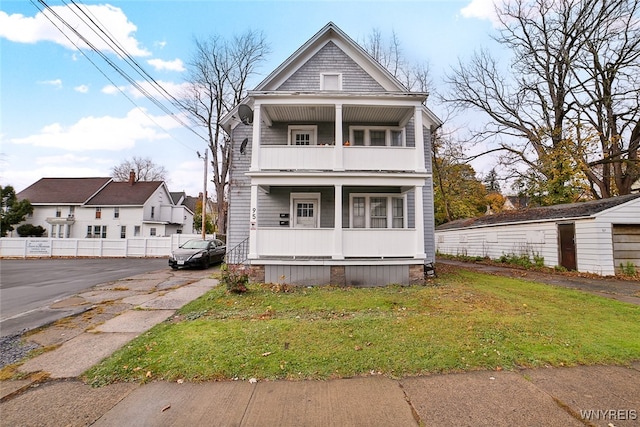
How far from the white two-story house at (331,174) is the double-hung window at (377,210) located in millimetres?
39

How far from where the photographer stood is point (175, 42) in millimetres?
11609

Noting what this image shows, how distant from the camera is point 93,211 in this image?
2964 cm

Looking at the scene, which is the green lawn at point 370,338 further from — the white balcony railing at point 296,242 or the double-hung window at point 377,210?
the double-hung window at point 377,210

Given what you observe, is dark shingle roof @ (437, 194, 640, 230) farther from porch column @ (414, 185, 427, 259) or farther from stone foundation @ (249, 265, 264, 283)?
stone foundation @ (249, 265, 264, 283)

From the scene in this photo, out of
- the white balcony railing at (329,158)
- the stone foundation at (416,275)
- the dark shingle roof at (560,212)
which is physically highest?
the white balcony railing at (329,158)

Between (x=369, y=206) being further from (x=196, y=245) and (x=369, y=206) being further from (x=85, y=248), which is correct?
(x=85, y=248)

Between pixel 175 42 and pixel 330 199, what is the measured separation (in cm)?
899

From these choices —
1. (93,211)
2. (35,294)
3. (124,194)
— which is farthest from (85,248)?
(35,294)

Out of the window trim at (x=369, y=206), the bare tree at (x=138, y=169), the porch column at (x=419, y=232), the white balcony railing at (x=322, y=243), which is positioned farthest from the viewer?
the bare tree at (x=138, y=169)

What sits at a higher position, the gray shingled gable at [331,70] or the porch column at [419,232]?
the gray shingled gable at [331,70]

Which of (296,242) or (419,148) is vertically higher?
(419,148)

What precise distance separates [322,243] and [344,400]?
6.13 m

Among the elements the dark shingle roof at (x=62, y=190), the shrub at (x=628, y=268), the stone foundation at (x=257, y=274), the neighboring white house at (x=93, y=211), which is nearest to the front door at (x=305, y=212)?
the stone foundation at (x=257, y=274)

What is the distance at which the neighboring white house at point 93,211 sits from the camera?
29328mm
